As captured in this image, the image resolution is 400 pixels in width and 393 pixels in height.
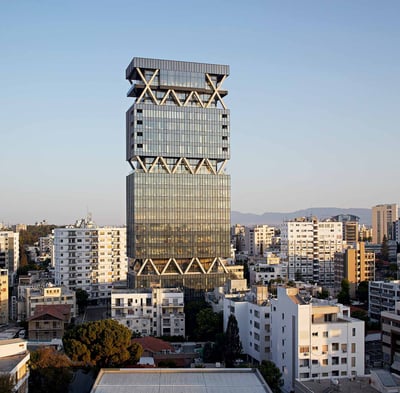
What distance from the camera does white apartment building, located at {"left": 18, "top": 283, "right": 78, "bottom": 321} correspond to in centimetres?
6041

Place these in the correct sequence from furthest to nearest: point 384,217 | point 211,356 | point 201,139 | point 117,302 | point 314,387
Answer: point 384,217 < point 201,139 < point 117,302 < point 211,356 < point 314,387

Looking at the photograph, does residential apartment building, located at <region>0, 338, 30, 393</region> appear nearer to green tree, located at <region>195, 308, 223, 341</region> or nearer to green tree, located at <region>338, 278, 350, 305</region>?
green tree, located at <region>195, 308, 223, 341</region>

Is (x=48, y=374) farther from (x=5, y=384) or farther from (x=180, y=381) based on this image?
(x=180, y=381)

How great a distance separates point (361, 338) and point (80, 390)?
17524mm

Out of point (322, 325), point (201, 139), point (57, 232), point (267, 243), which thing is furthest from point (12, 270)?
point (322, 325)

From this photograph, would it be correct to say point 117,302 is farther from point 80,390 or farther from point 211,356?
point 80,390

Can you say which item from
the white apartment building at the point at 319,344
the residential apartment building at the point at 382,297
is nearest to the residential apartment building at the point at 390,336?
the white apartment building at the point at 319,344

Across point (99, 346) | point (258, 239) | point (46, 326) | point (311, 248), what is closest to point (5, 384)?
point (99, 346)

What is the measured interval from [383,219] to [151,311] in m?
122

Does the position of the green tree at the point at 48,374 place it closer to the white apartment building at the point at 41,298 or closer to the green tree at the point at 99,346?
the green tree at the point at 99,346

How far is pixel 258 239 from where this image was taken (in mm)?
140375

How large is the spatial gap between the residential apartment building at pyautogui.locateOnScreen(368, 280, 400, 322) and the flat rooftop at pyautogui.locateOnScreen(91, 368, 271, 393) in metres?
34.5

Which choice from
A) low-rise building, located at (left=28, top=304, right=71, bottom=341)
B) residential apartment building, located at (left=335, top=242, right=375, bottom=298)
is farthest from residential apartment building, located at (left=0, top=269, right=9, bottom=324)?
residential apartment building, located at (left=335, top=242, right=375, bottom=298)

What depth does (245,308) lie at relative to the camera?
45.5 metres
